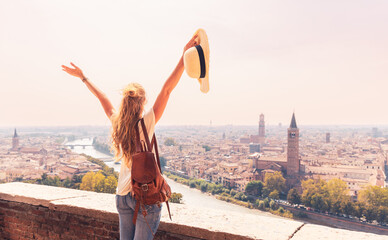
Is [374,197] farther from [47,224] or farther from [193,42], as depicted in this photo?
[193,42]

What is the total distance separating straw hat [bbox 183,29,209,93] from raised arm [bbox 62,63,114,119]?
309 millimetres

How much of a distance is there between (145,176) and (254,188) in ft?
99.2

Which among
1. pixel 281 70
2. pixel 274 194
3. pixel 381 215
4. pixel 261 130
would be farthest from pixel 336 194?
pixel 281 70

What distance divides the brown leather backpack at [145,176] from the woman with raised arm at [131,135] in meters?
0.02

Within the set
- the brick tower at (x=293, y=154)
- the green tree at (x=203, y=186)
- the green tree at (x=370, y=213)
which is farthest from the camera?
the brick tower at (x=293, y=154)

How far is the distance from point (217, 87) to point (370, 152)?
31481 mm

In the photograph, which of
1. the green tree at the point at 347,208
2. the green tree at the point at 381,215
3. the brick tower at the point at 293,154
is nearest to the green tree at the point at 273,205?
the green tree at the point at 347,208

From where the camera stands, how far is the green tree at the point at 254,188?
29150 millimetres

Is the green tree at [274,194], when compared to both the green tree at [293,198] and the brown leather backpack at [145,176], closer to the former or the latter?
the green tree at [293,198]

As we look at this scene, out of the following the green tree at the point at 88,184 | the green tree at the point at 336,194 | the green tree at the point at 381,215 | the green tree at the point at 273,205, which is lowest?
the green tree at the point at 273,205

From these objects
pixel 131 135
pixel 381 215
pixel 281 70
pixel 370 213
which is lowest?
pixel 381 215

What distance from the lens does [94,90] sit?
1064 millimetres

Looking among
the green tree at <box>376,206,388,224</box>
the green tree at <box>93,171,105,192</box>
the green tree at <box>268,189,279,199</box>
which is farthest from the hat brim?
the green tree at <box>268,189,279,199</box>

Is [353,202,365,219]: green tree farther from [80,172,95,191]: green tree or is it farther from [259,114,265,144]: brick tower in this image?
[259,114,265,144]: brick tower
